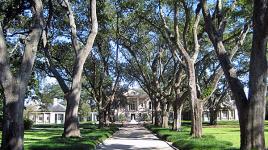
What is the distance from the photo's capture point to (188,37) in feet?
103

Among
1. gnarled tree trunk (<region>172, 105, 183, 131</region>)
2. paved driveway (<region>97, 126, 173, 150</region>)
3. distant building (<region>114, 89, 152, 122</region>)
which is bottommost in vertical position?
paved driveway (<region>97, 126, 173, 150</region>)

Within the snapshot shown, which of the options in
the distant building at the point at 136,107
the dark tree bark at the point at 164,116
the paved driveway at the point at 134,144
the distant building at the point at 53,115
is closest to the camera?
the paved driveway at the point at 134,144

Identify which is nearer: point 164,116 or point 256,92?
point 256,92

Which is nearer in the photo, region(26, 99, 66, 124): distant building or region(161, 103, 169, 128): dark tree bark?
region(161, 103, 169, 128): dark tree bark

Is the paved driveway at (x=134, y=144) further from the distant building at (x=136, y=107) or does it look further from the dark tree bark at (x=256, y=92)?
the distant building at (x=136, y=107)

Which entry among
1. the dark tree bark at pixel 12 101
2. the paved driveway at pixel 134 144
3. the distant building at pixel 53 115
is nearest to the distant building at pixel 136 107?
the distant building at pixel 53 115

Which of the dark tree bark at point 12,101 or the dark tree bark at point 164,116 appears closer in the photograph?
the dark tree bark at point 12,101

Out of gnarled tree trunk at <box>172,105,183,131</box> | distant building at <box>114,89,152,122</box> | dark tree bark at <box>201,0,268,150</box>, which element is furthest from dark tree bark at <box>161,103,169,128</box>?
distant building at <box>114,89,152,122</box>

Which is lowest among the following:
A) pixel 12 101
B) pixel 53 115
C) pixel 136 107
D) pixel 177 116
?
pixel 177 116

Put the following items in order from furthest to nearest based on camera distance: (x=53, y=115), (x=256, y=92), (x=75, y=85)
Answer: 1. (x=53, y=115)
2. (x=75, y=85)
3. (x=256, y=92)

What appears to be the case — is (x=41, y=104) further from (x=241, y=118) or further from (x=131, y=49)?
(x=241, y=118)

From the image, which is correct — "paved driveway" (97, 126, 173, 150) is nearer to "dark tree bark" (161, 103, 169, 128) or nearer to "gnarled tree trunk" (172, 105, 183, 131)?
"gnarled tree trunk" (172, 105, 183, 131)

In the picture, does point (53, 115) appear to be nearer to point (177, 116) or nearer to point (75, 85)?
point (177, 116)

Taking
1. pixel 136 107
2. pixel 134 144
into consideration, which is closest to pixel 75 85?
pixel 134 144
